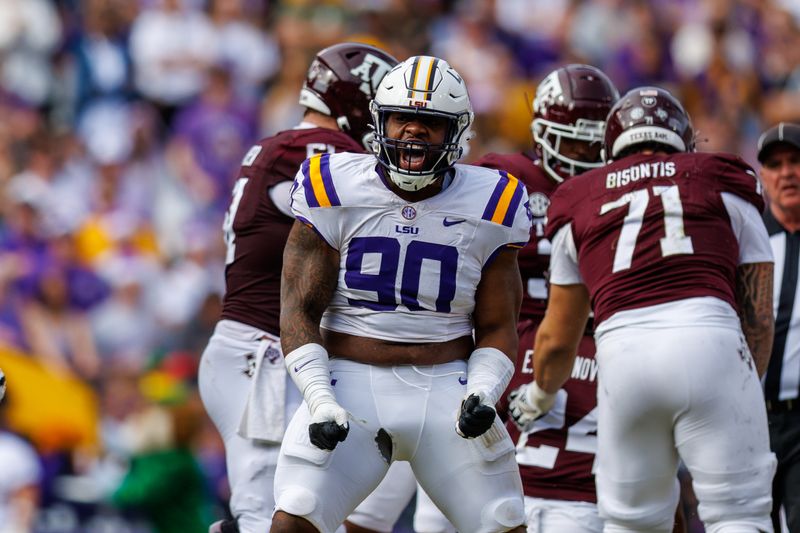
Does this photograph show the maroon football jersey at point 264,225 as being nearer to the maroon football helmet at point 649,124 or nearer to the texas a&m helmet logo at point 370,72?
the texas a&m helmet logo at point 370,72

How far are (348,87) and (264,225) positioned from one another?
2.55ft

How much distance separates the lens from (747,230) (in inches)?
244

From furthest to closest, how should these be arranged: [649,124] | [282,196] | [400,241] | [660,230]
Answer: [282,196]
[649,124]
[660,230]
[400,241]

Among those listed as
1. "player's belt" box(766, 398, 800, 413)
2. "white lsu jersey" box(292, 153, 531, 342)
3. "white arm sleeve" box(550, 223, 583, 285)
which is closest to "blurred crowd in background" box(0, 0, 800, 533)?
"white arm sleeve" box(550, 223, 583, 285)

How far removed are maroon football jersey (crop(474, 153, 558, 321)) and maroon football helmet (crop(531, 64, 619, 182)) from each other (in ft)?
0.24

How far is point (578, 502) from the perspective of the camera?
6930 millimetres

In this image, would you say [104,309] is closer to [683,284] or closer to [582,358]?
[582,358]

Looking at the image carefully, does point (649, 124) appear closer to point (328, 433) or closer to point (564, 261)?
point (564, 261)

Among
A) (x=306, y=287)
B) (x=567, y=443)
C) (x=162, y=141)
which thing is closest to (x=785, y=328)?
(x=567, y=443)

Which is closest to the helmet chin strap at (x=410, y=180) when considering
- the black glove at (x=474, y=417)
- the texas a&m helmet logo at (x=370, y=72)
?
the black glove at (x=474, y=417)

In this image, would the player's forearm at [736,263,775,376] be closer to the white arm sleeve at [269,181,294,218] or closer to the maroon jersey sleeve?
the maroon jersey sleeve

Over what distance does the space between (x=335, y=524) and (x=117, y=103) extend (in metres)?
9.48

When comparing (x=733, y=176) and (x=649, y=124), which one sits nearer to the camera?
(x=733, y=176)

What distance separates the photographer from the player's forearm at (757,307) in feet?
20.6
